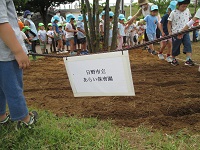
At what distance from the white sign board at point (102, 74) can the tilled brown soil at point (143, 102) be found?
32 centimetres

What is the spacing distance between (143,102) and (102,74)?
2.70ft

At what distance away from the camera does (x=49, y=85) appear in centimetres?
414

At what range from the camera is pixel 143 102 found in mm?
2918

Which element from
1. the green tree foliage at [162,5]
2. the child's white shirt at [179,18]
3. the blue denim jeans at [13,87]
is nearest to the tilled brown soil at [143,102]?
the blue denim jeans at [13,87]

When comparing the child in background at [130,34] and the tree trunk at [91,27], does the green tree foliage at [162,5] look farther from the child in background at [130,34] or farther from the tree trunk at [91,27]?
the tree trunk at [91,27]

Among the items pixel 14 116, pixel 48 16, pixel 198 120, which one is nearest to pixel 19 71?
pixel 14 116

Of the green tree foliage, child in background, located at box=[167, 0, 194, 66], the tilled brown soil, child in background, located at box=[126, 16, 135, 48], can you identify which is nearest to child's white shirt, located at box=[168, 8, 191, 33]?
child in background, located at box=[167, 0, 194, 66]

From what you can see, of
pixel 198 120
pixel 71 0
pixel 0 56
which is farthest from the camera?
pixel 71 0

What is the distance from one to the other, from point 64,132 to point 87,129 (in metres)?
0.23

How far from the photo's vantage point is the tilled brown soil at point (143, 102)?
240cm

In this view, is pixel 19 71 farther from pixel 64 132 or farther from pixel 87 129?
pixel 87 129

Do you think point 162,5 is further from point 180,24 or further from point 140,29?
point 180,24

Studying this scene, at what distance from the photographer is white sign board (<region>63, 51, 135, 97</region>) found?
2.28m

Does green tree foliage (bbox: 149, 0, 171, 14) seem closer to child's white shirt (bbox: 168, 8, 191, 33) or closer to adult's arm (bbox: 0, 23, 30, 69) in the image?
child's white shirt (bbox: 168, 8, 191, 33)
